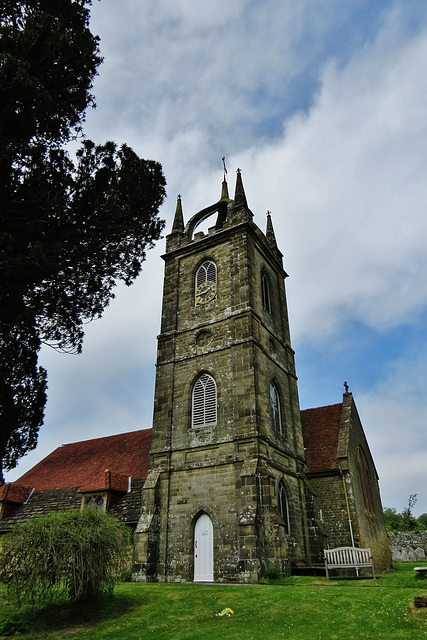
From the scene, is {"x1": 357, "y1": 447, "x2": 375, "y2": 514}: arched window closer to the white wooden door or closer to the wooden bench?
the wooden bench

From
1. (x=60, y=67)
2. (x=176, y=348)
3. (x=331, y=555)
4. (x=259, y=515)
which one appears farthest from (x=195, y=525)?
(x=60, y=67)

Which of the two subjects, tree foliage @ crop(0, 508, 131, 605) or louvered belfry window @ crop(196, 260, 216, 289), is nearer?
tree foliage @ crop(0, 508, 131, 605)

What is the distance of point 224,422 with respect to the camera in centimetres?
1998

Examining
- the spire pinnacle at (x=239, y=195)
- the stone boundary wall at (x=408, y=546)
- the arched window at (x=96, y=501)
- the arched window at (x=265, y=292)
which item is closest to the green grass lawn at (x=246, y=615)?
the arched window at (x=96, y=501)

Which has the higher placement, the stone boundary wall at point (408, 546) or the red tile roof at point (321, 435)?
the red tile roof at point (321, 435)

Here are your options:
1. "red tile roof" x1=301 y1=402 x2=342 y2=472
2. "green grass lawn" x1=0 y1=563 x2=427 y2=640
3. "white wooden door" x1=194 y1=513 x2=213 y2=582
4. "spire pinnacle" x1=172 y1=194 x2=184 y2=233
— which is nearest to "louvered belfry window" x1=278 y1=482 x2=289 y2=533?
"white wooden door" x1=194 y1=513 x2=213 y2=582

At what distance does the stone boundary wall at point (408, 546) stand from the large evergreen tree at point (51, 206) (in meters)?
29.9

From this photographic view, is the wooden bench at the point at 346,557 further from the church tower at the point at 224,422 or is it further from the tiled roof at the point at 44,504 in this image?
the tiled roof at the point at 44,504

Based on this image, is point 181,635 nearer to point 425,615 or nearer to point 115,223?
point 425,615

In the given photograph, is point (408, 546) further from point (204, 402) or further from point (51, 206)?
point (51, 206)

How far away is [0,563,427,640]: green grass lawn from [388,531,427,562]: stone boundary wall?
72.0 ft

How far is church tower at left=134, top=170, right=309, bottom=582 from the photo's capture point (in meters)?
17.7

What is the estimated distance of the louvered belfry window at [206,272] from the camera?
967 inches

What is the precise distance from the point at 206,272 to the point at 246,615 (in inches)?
666
